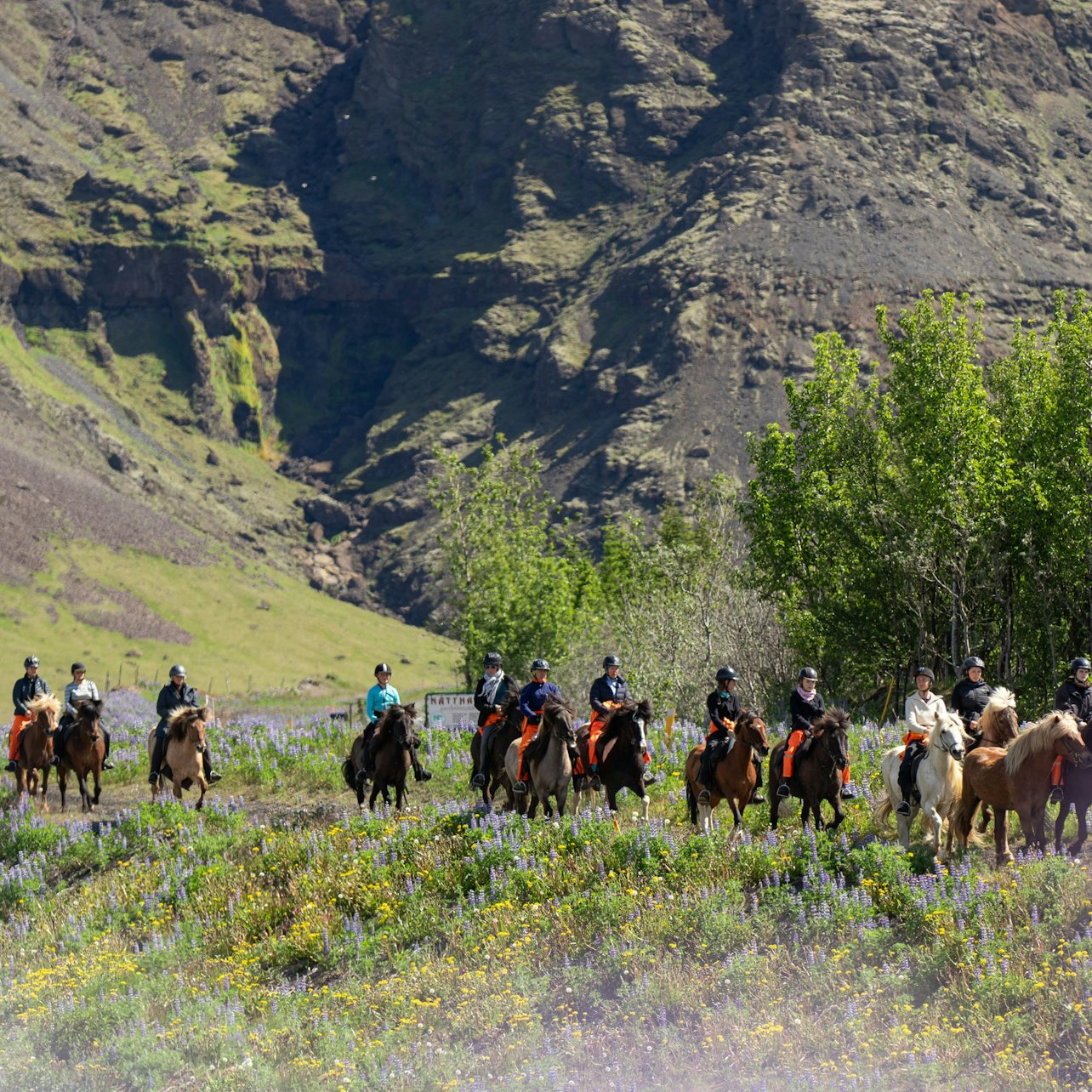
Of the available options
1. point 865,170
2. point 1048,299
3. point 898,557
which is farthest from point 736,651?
point 865,170

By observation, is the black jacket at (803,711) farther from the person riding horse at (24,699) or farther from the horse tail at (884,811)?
the person riding horse at (24,699)

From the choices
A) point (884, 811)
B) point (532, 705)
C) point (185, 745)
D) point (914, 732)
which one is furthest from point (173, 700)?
point (914, 732)

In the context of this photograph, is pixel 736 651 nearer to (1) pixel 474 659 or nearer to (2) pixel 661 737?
(1) pixel 474 659

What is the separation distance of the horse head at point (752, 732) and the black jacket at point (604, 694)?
8.24 feet

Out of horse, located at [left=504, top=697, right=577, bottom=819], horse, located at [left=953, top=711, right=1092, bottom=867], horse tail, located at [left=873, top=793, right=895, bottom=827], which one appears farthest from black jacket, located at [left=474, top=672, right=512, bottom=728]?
horse, located at [left=953, top=711, right=1092, bottom=867]

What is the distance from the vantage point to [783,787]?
57.4 ft

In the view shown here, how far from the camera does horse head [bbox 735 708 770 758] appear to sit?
17516mm

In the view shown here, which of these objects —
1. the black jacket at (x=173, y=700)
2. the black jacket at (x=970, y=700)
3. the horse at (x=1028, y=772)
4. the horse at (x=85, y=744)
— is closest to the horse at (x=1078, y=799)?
the horse at (x=1028, y=772)

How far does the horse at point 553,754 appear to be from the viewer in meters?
19.2

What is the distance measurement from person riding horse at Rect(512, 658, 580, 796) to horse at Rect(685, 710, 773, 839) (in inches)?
114

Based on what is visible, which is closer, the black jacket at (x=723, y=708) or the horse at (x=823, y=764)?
the horse at (x=823, y=764)

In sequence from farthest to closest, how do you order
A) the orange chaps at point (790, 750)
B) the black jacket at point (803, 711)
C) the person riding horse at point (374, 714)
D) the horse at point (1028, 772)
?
1. the person riding horse at point (374, 714)
2. the black jacket at point (803, 711)
3. the orange chaps at point (790, 750)
4. the horse at point (1028, 772)

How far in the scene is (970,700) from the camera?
18.0 metres

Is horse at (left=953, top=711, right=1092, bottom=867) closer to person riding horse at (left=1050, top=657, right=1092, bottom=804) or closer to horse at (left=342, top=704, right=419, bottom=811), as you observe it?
person riding horse at (left=1050, top=657, right=1092, bottom=804)
